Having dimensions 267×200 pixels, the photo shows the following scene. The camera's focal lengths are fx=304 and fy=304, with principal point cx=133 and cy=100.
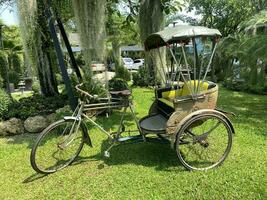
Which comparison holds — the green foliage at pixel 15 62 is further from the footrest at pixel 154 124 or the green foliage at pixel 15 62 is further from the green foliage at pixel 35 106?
the footrest at pixel 154 124

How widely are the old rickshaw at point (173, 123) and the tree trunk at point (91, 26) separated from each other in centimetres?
134

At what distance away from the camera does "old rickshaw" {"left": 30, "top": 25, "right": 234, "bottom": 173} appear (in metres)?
3.73

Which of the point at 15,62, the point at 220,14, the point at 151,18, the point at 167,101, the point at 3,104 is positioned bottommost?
the point at 3,104

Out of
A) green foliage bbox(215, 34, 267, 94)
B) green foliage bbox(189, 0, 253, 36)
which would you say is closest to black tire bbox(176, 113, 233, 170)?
green foliage bbox(215, 34, 267, 94)

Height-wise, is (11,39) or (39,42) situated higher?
(11,39)

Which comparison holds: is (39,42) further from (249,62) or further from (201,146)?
(249,62)

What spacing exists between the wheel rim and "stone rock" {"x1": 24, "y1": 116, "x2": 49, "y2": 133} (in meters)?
1.37

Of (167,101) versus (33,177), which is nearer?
(33,177)

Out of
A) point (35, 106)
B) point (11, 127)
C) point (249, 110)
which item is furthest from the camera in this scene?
point (249, 110)

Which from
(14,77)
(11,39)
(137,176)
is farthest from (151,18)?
(11,39)

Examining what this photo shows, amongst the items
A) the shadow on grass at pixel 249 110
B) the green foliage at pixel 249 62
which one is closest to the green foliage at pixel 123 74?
the green foliage at pixel 249 62

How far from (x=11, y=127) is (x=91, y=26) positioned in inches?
93.8

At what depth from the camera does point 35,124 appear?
5664mm

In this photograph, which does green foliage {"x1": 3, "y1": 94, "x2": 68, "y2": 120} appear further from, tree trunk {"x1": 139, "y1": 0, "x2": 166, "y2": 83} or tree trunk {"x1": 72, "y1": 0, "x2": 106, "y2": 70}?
tree trunk {"x1": 139, "y1": 0, "x2": 166, "y2": 83}
